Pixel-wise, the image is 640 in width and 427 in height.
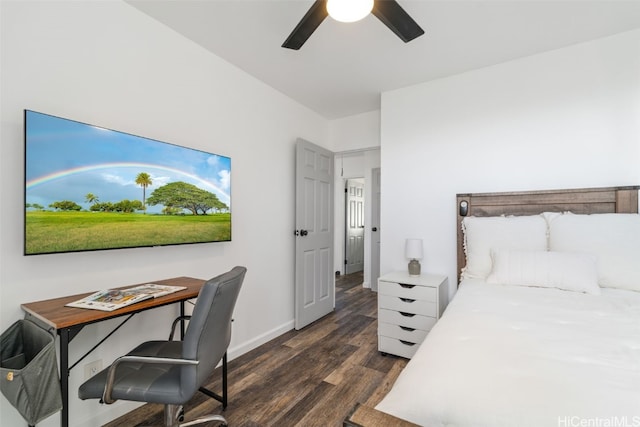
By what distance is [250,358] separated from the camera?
2557 millimetres

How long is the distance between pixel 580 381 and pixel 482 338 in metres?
0.33

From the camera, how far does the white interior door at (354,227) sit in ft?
20.0

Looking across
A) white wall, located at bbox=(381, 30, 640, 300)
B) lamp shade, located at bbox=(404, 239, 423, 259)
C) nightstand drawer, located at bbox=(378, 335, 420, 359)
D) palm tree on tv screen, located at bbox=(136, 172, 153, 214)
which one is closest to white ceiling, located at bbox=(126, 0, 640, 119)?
white wall, located at bbox=(381, 30, 640, 300)

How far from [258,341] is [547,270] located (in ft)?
8.14

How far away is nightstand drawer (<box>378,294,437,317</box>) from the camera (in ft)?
7.97

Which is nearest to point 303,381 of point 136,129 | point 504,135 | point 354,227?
point 136,129

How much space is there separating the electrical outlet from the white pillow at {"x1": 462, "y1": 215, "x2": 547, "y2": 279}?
2.67m

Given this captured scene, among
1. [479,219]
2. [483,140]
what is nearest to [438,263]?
[479,219]

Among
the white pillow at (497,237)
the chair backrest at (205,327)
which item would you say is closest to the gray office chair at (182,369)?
the chair backrest at (205,327)

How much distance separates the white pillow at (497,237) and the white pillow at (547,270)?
0.52ft

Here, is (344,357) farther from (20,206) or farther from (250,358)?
(20,206)

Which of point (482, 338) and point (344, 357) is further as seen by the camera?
point (344, 357)

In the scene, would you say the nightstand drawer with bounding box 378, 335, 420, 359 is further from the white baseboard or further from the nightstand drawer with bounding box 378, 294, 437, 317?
the white baseboard

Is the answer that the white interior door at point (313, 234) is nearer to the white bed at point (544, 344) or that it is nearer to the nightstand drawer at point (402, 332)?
the nightstand drawer at point (402, 332)
